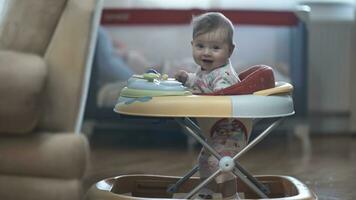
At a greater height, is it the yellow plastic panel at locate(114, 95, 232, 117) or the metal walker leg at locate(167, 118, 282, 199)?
the yellow plastic panel at locate(114, 95, 232, 117)

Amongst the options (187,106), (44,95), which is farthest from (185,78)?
(44,95)

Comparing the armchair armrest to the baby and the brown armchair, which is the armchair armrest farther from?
the baby

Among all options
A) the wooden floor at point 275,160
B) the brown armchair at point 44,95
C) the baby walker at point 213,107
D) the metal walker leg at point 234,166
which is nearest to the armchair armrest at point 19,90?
the brown armchair at point 44,95

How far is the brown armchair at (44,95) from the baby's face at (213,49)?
0.26m

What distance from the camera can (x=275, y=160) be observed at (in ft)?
8.81

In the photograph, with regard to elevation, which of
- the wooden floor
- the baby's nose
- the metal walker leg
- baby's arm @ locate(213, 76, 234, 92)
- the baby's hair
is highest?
the baby's hair

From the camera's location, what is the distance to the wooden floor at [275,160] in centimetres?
214

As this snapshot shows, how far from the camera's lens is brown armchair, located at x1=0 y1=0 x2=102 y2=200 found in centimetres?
136

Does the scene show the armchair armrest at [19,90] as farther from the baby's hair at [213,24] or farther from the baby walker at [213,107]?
the baby's hair at [213,24]

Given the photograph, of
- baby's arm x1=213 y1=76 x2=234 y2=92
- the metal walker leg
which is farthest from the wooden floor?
baby's arm x1=213 y1=76 x2=234 y2=92

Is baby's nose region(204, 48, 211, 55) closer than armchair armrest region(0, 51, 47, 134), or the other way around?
armchair armrest region(0, 51, 47, 134)

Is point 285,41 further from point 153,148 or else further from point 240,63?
point 153,148

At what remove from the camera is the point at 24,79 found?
4.39ft

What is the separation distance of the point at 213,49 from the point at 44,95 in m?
0.41
